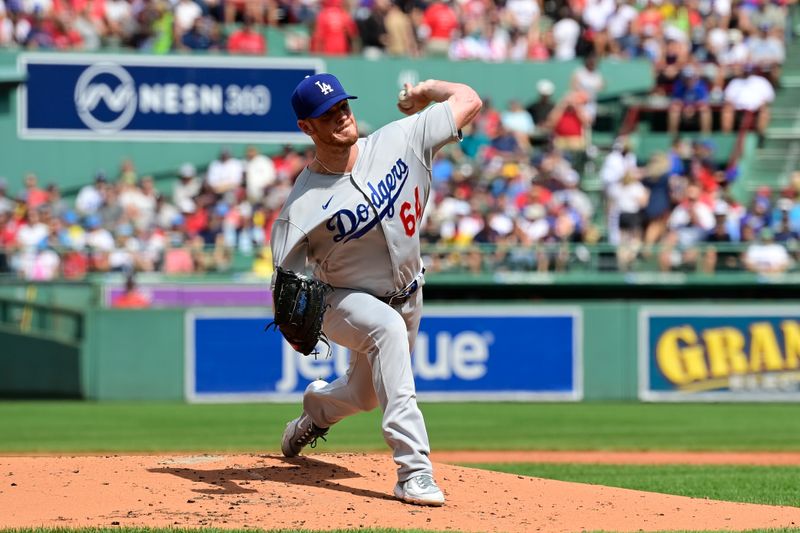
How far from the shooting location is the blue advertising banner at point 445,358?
17.6m

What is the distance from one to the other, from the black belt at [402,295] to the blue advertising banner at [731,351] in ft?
37.4

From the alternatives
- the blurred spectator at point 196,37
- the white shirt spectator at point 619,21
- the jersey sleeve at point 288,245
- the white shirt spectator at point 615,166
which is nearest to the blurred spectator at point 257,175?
the blurred spectator at point 196,37

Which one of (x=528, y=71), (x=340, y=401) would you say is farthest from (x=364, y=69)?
(x=340, y=401)

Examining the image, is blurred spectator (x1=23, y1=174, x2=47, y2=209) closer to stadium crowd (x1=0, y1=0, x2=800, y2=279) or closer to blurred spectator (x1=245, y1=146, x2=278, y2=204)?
stadium crowd (x1=0, y1=0, x2=800, y2=279)

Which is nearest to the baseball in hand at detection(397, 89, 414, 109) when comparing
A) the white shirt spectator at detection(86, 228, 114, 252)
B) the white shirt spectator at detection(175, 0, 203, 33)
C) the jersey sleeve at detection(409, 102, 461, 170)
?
the jersey sleeve at detection(409, 102, 461, 170)

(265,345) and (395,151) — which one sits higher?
(395,151)

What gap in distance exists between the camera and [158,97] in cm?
2114

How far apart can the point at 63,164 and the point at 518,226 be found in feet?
23.3

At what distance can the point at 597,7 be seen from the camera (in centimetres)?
2275

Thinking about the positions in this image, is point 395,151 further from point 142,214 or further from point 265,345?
point 142,214

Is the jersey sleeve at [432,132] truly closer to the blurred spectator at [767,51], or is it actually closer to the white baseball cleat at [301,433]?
the white baseball cleat at [301,433]

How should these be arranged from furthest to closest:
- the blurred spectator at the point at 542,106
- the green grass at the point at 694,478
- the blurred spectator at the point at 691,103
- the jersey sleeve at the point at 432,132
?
the blurred spectator at the point at 691,103, the blurred spectator at the point at 542,106, the green grass at the point at 694,478, the jersey sleeve at the point at 432,132

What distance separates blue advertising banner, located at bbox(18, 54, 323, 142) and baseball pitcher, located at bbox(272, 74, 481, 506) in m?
14.1

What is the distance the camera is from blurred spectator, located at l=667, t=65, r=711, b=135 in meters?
21.9
